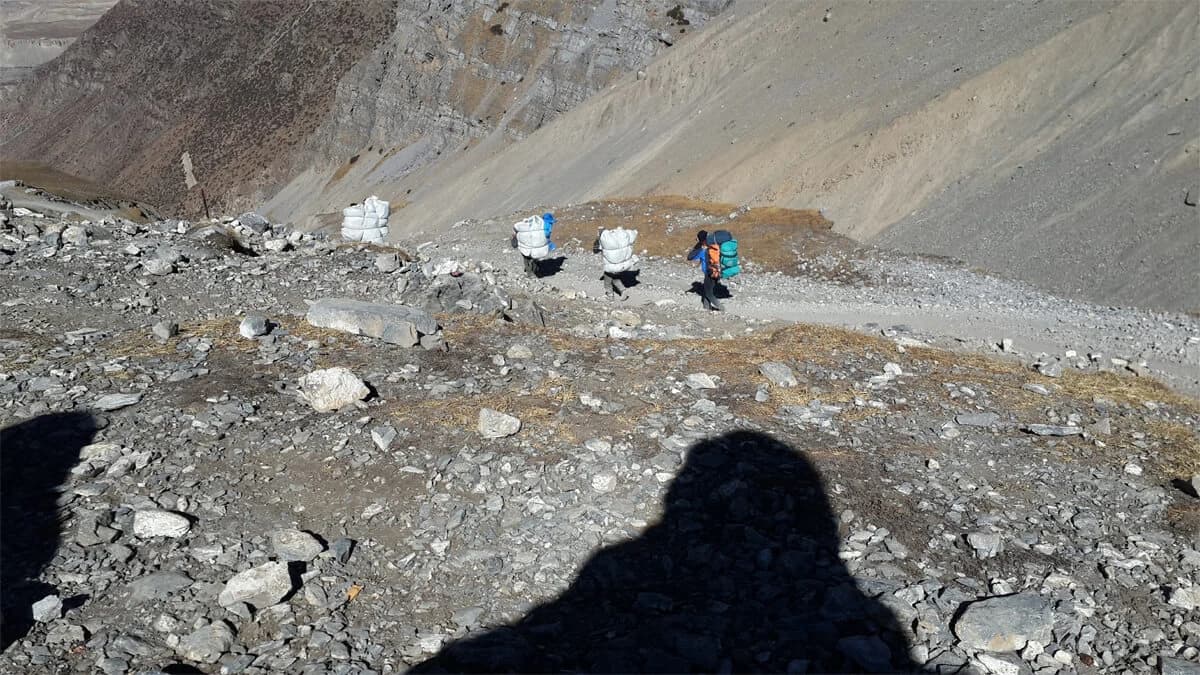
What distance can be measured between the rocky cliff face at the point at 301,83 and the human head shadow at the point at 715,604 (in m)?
56.8

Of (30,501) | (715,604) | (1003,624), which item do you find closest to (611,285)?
(715,604)

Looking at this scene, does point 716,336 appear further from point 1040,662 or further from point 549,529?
point 1040,662

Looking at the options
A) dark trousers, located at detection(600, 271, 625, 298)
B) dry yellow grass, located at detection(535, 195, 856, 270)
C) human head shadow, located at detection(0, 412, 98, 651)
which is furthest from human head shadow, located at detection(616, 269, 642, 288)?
human head shadow, located at detection(0, 412, 98, 651)

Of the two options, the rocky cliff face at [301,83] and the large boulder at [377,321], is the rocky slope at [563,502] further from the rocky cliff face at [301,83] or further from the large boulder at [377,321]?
the rocky cliff face at [301,83]

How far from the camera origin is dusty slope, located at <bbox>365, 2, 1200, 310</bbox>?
812 inches

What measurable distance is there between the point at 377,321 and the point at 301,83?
333 feet

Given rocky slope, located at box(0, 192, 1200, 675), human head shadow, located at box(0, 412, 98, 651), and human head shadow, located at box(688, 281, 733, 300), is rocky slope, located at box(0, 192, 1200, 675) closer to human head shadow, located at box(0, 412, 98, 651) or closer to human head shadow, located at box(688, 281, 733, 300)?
human head shadow, located at box(0, 412, 98, 651)

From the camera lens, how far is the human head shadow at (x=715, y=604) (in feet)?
17.2

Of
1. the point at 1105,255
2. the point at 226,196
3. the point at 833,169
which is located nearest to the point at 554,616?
the point at 1105,255

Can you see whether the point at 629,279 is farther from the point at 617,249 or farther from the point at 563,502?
the point at 563,502

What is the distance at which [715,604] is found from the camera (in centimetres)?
585

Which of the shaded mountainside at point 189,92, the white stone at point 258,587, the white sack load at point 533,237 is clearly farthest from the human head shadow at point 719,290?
the shaded mountainside at point 189,92

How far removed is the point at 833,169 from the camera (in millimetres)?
29781

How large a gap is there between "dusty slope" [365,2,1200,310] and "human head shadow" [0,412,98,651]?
18.9 meters
